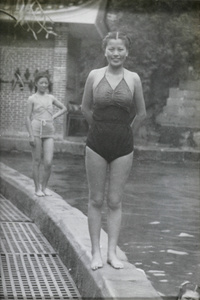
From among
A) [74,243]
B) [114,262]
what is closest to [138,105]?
[114,262]

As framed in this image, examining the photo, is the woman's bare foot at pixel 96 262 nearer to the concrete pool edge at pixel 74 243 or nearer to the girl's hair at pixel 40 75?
the concrete pool edge at pixel 74 243

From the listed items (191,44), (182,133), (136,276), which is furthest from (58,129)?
(136,276)

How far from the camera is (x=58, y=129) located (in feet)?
16.8

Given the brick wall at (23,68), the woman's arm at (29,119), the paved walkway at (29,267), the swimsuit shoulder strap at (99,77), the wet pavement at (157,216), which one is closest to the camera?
the swimsuit shoulder strap at (99,77)

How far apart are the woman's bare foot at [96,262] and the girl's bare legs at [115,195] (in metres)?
0.04

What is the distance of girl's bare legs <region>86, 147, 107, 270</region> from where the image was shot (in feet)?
8.63

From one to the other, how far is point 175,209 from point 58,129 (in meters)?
1.17

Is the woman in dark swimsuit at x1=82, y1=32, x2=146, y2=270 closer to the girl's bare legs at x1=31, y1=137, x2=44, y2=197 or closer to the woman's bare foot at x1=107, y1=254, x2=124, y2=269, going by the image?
the woman's bare foot at x1=107, y1=254, x2=124, y2=269

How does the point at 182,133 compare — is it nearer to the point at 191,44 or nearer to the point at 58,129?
the point at 191,44

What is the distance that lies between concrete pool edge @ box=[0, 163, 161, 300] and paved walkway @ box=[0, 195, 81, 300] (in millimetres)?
45

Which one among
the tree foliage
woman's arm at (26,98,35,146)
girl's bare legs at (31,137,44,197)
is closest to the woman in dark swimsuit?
the tree foliage

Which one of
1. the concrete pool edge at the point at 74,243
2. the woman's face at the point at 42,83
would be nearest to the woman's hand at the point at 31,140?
the concrete pool edge at the point at 74,243

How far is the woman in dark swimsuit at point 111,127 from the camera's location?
8.44 ft

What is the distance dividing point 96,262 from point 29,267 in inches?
22.9
